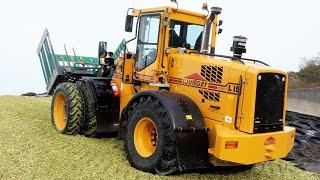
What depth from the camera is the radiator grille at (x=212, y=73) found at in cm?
645

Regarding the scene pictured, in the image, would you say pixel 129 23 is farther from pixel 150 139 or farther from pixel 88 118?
pixel 150 139

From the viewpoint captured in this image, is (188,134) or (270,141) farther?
(270,141)

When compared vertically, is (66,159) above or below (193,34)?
below

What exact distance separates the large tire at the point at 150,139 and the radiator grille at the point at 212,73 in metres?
0.80

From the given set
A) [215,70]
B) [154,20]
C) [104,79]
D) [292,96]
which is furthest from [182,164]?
[292,96]

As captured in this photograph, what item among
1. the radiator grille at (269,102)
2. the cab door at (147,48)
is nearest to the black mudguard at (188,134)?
the radiator grille at (269,102)

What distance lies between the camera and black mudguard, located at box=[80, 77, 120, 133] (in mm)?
8211

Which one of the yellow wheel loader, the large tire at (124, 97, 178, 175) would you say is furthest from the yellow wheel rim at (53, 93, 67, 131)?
the large tire at (124, 97, 178, 175)

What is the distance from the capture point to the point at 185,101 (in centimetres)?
657

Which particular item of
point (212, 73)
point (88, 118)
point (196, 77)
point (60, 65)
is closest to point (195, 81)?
point (196, 77)

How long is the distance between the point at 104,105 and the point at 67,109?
76cm

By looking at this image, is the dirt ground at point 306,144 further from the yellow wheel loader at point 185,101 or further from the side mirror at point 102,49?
the side mirror at point 102,49

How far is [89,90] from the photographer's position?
8406mm

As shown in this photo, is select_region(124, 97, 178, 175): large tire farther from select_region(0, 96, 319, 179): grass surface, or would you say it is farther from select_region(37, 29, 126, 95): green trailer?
select_region(37, 29, 126, 95): green trailer
